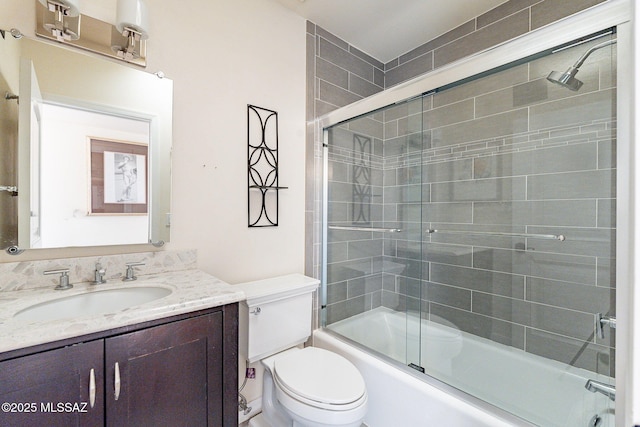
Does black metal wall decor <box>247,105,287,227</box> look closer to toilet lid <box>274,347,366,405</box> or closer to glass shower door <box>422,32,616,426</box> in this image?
toilet lid <box>274,347,366,405</box>

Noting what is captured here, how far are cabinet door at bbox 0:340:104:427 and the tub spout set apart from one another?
1688 mm

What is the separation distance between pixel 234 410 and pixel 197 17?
1.85 meters

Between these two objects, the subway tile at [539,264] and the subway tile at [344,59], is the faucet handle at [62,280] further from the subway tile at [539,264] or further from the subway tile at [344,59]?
the subway tile at [539,264]

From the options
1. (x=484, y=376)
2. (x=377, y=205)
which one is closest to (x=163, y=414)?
(x=484, y=376)

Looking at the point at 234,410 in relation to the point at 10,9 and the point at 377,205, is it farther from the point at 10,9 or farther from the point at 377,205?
the point at 10,9

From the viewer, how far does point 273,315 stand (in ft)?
5.19

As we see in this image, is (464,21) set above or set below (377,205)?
above

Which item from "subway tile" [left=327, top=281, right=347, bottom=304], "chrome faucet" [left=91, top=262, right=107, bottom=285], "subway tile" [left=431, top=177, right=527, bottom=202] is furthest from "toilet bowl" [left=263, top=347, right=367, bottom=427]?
"subway tile" [left=431, top=177, right=527, bottom=202]

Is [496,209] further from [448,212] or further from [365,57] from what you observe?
[365,57]

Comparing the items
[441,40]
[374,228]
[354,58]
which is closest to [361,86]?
[354,58]

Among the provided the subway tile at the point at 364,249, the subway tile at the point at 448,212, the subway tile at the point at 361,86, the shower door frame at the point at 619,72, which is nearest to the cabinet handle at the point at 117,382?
the shower door frame at the point at 619,72

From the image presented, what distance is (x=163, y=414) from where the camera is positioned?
0.97m

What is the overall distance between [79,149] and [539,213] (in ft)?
7.74

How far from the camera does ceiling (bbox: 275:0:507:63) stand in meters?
1.86
